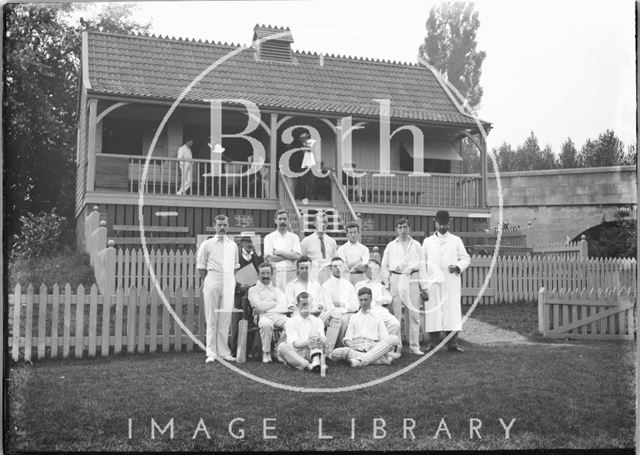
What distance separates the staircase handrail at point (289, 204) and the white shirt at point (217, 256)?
3.75 metres

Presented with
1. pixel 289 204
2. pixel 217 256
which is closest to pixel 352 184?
pixel 289 204

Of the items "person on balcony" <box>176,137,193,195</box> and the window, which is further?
the window

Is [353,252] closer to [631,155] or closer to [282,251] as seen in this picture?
[282,251]

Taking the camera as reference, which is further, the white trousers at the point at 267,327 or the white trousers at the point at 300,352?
the white trousers at the point at 267,327

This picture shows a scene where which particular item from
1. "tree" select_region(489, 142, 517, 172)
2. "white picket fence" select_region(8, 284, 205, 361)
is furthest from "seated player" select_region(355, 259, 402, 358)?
"tree" select_region(489, 142, 517, 172)

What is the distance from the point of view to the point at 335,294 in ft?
24.4

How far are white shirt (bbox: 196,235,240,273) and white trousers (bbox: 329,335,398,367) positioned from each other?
1538mm

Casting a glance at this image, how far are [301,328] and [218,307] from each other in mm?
1027

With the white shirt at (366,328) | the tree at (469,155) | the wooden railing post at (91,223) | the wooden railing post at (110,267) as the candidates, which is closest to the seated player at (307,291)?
the white shirt at (366,328)

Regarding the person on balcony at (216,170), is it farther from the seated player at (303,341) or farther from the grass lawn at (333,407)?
the grass lawn at (333,407)

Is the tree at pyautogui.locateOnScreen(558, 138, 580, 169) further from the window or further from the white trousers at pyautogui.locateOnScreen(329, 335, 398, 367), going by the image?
the window

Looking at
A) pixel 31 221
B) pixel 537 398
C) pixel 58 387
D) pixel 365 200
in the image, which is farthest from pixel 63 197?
pixel 365 200

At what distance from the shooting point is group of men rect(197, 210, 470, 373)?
22.7ft

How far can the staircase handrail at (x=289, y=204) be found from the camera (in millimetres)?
11414
